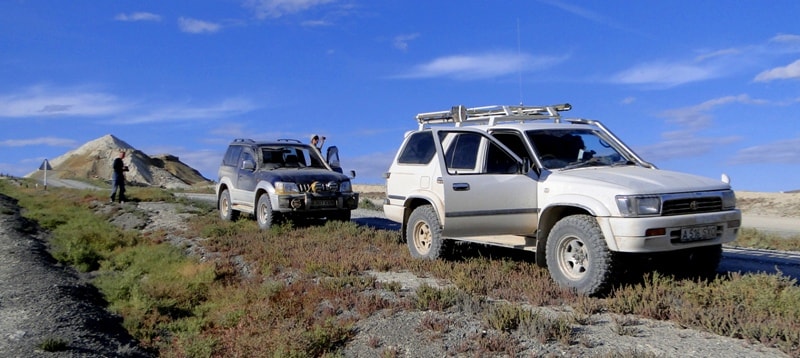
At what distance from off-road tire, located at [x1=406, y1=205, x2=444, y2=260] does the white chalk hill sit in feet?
222

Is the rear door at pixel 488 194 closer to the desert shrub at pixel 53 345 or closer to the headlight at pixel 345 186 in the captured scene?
the desert shrub at pixel 53 345

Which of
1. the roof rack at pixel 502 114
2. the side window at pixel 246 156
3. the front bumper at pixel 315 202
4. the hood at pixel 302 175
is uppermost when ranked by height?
Answer: the roof rack at pixel 502 114

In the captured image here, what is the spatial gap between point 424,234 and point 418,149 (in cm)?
128

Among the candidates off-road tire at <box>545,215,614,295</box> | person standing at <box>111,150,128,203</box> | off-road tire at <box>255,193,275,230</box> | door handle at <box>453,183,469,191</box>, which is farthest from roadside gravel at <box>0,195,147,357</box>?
person standing at <box>111,150,128,203</box>

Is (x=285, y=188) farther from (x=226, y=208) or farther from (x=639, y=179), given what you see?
(x=639, y=179)

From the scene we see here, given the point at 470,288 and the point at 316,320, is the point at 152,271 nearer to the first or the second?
the point at 316,320

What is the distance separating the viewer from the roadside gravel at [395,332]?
571cm

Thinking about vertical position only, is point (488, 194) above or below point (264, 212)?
above

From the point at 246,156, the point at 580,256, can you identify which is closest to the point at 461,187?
the point at 580,256

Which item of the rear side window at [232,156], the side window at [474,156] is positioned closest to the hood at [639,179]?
the side window at [474,156]

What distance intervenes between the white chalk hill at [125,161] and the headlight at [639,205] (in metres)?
71.3

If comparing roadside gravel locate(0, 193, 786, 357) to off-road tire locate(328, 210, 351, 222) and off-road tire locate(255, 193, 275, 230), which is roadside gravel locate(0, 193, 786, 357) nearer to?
off-road tire locate(255, 193, 275, 230)

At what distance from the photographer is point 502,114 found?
9891 millimetres

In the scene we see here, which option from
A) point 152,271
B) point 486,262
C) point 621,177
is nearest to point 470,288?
point 486,262
